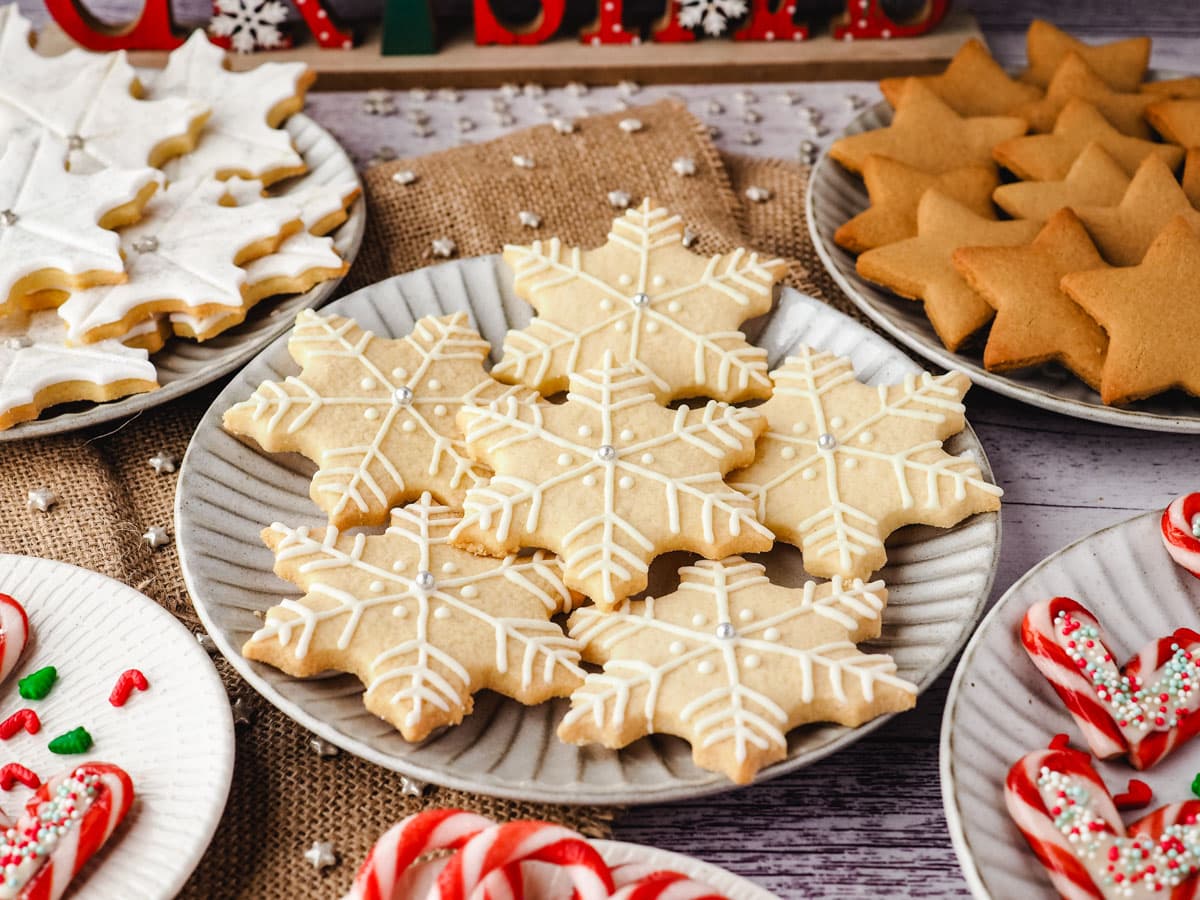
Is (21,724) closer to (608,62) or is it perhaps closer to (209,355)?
(209,355)

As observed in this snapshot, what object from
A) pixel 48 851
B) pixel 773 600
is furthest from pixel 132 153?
pixel 773 600

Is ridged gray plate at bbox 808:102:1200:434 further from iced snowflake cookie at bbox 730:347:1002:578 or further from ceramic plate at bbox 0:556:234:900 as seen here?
ceramic plate at bbox 0:556:234:900

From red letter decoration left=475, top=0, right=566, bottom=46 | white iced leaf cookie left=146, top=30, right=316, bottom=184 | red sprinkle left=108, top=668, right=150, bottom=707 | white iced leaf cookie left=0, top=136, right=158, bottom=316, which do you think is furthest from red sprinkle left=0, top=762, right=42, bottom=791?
red letter decoration left=475, top=0, right=566, bottom=46

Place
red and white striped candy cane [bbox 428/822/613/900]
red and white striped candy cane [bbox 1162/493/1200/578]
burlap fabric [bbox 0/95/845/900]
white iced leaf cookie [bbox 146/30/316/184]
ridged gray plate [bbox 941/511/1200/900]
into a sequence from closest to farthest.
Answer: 1. red and white striped candy cane [bbox 428/822/613/900]
2. ridged gray plate [bbox 941/511/1200/900]
3. burlap fabric [bbox 0/95/845/900]
4. red and white striped candy cane [bbox 1162/493/1200/578]
5. white iced leaf cookie [bbox 146/30/316/184]

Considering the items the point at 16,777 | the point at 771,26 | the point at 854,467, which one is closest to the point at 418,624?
the point at 16,777

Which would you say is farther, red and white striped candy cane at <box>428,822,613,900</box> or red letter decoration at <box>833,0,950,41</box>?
red letter decoration at <box>833,0,950,41</box>

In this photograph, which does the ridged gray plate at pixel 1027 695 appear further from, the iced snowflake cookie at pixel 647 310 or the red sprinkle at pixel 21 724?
the red sprinkle at pixel 21 724

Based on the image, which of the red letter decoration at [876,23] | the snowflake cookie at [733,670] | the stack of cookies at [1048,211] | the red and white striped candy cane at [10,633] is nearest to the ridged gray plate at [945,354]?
the stack of cookies at [1048,211]

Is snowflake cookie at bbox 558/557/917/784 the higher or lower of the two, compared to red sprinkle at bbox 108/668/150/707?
higher
